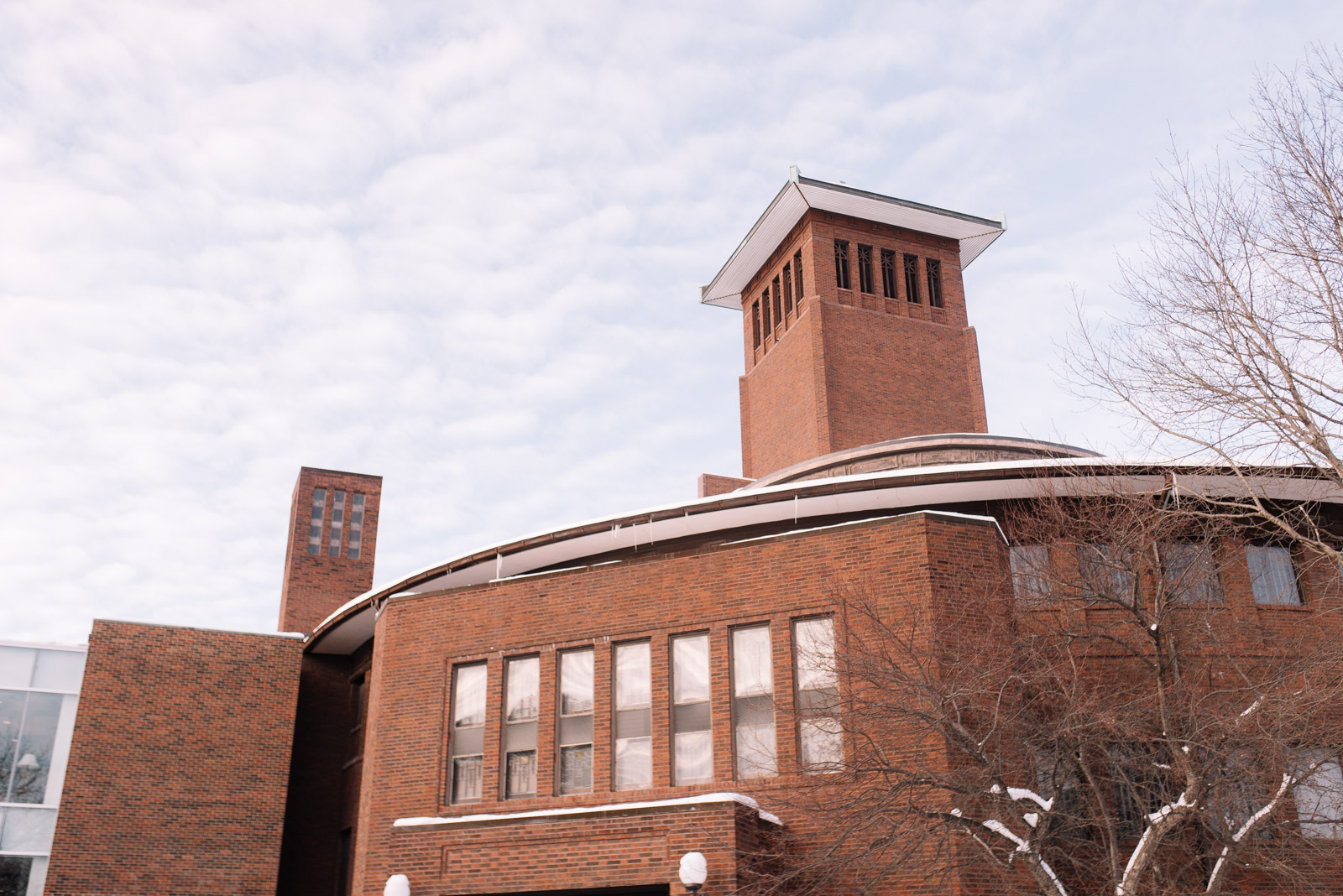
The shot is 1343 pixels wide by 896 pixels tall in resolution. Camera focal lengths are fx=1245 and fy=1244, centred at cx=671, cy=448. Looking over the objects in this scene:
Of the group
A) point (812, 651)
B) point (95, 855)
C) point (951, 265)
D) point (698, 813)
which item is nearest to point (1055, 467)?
point (812, 651)

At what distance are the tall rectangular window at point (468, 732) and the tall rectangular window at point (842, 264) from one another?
826 inches

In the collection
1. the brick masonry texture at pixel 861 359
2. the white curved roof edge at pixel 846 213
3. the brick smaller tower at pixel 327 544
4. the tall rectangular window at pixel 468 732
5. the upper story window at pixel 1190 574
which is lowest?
the tall rectangular window at pixel 468 732

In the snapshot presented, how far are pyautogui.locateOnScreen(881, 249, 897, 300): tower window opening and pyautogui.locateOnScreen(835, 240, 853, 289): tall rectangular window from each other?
1.26 m

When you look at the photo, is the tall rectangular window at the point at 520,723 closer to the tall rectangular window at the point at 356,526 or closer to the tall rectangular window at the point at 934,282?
the tall rectangular window at the point at 356,526

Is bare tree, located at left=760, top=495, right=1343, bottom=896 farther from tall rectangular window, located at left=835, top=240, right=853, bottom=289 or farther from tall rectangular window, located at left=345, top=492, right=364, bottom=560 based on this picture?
tall rectangular window, located at left=345, top=492, right=364, bottom=560

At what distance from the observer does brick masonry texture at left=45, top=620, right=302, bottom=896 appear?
80.3 ft

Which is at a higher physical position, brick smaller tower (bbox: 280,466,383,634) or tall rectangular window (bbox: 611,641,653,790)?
brick smaller tower (bbox: 280,466,383,634)

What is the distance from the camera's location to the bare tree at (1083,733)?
13609 mm

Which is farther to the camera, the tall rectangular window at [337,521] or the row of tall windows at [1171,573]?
the tall rectangular window at [337,521]

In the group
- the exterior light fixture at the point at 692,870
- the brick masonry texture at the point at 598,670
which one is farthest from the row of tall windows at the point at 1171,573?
the exterior light fixture at the point at 692,870

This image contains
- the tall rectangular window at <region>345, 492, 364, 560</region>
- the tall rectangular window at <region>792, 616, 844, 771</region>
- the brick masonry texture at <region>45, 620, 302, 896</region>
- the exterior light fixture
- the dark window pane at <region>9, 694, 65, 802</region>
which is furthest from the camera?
the tall rectangular window at <region>345, 492, 364, 560</region>

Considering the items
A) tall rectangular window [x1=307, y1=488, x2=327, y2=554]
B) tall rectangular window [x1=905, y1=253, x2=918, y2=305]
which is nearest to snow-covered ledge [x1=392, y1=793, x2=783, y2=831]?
tall rectangular window [x1=307, y1=488, x2=327, y2=554]

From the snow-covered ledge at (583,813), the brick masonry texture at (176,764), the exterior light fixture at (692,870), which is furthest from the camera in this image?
the brick masonry texture at (176,764)

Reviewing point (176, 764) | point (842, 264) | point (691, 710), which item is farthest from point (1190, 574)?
point (842, 264)
